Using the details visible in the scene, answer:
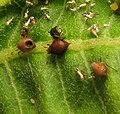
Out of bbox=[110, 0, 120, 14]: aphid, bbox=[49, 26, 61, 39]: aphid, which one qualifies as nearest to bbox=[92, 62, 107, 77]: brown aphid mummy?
bbox=[49, 26, 61, 39]: aphid

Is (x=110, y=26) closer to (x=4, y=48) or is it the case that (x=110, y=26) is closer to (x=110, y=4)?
(x=110, y=4)

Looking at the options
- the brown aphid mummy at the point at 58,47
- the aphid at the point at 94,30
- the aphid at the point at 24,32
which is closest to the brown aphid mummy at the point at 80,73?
the brown aphid mummy at the point at 58,47

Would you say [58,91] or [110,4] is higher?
[110,4]

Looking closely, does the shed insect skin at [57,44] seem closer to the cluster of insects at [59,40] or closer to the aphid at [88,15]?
the cluster of insects at [59,40]

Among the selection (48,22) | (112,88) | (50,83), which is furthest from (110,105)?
(48,22)

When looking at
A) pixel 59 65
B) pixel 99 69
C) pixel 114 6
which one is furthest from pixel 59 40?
Result: pixel 114 6

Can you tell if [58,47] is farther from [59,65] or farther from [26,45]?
[26,45]
